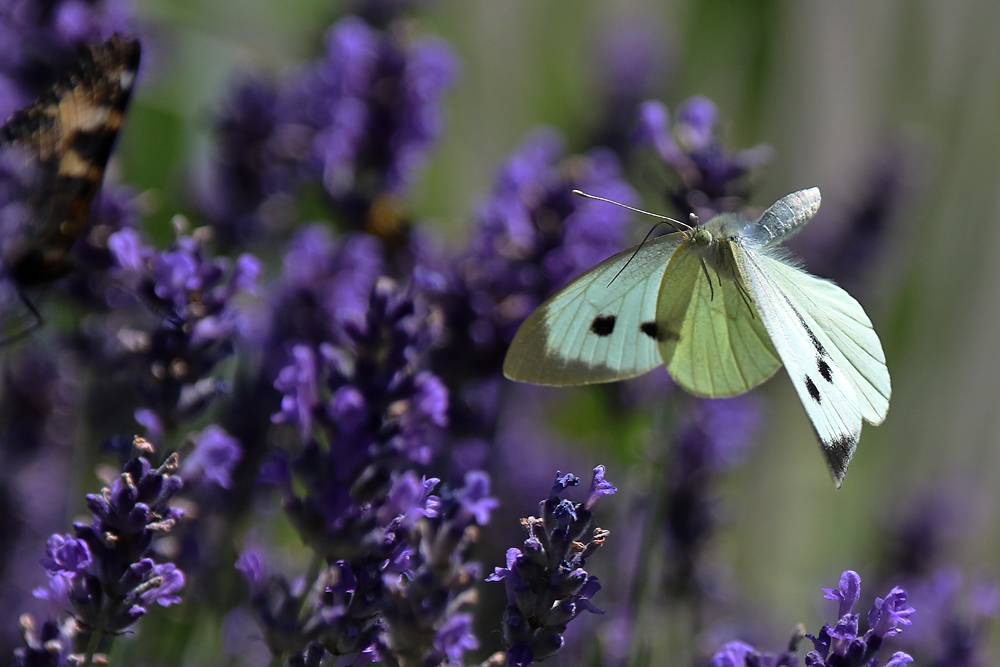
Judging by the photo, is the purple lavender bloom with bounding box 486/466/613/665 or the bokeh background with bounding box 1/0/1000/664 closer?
the purple lavender bloom with bounding box 486/466/613/665

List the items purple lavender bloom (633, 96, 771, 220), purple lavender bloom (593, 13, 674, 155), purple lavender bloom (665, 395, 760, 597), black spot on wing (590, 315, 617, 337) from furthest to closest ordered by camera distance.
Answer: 1. purple lavender bloom (593, 13, 674, 155)
2. purple lavender bloom (665, 395, 760, 597)
3. purple lavender bloom (633, 96, 771, 220)
4. black spot on wing (590, 315, 617, 337)

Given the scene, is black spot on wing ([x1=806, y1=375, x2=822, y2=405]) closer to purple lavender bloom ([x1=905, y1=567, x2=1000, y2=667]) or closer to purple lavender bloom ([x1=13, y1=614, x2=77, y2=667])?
purple lavender bloom ([x1=905, y1=567, x2=1000, y2=667])

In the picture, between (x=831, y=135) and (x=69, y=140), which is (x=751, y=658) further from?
(x=831, y=135)

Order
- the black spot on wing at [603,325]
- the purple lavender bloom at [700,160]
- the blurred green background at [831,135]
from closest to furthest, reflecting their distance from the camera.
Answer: the black spot on wing at [603,325], the purple lavender bloom at [700,160], the blurred green background at [831,135]

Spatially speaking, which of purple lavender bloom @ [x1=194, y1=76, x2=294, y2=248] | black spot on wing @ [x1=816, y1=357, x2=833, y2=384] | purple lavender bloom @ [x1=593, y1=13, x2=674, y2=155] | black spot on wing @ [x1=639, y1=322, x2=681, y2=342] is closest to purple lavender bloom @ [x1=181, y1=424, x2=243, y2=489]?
black spot on wing @ [x1=639, y1=322, x2=681, y2=342]

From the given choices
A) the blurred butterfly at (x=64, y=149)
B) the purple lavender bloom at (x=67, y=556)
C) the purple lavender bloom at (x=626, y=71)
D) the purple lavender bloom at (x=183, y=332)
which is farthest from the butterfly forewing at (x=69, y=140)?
the purple lavender bloom at (x=626, y=71)

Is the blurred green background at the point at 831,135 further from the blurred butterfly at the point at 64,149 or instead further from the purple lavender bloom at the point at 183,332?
the purple lavender bloom at the point at 183,332

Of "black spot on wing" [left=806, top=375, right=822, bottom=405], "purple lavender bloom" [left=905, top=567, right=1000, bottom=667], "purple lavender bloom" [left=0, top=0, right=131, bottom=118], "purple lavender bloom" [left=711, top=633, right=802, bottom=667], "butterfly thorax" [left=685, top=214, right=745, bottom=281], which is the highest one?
"purple lavender bloom" [left=0, top=0, right=131, bottom=118]
